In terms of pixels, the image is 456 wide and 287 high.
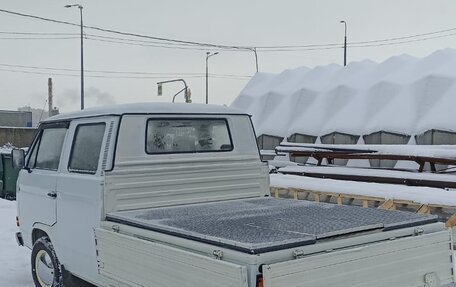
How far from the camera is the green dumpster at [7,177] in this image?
15711mm

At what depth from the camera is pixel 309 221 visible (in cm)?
420

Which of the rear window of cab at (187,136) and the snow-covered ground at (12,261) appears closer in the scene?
the rear window of cab at (187,136)

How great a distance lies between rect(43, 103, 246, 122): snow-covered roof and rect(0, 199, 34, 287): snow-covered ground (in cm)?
223

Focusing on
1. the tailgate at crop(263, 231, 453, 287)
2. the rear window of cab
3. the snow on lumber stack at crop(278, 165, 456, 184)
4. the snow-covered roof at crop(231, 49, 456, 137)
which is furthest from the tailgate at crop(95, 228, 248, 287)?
the snow-covered roof at crop(231, 49, 456, 137)

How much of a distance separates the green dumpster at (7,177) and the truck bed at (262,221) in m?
12.0

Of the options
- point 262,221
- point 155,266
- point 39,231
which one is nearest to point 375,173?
point 39,231

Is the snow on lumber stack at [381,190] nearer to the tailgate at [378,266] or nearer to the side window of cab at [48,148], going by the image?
the tailgate at [378,266]

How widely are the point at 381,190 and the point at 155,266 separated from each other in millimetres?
7267

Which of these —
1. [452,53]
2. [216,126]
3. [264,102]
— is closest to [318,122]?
[264,102]

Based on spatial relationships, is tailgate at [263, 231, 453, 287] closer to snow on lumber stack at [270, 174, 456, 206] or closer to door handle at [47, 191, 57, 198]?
door handle at [47, 191, 57, 198]

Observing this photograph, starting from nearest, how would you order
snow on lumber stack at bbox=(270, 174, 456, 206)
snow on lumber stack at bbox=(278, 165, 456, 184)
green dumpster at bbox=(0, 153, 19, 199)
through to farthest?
snow on lumber stack at bbox=(270, 174, 456, 206)
snow on lumber stack at bbox=(278, 165, 456, 184)
green dumpster at bbox=(0, 153, 19, 199)

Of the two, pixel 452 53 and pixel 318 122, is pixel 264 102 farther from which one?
pixel 452 53

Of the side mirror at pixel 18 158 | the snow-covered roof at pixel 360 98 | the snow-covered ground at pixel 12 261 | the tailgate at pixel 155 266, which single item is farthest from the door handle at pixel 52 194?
the snow-covered roof at pixel 360 98

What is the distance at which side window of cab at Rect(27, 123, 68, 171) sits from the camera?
237 inches
